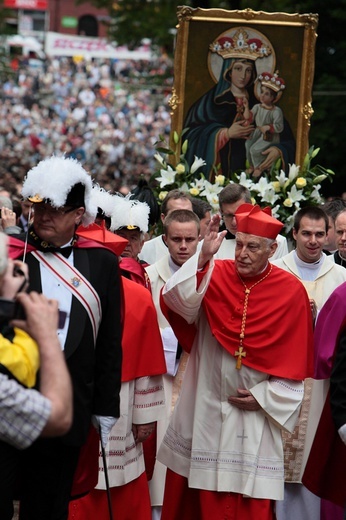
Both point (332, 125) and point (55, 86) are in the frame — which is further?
point (55, 86)

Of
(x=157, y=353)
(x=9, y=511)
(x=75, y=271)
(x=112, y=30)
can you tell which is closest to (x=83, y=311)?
(x=75, y=271)

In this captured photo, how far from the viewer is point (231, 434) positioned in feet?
23.7

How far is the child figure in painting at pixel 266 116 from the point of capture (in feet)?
43.0

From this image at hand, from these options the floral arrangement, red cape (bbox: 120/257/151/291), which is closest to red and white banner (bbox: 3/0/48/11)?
the floral arrangement

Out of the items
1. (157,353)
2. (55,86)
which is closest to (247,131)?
(157,353)

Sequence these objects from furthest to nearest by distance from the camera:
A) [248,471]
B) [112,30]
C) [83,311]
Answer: [112,30] → [248,471] → [83,311]

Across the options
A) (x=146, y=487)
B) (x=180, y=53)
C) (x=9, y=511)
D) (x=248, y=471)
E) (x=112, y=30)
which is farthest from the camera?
(x=112, y=30)

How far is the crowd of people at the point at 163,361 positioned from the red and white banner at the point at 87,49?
130 feet

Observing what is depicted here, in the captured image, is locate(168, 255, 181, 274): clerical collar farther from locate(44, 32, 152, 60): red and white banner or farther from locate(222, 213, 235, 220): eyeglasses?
locate(44, 32, 152, 60): red and white banner

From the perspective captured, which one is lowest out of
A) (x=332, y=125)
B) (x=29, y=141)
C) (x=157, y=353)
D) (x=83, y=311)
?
(x=29, y=141)

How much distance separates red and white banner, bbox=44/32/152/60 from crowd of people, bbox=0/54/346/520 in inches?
1561

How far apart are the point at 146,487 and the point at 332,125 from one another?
17682 millimetres

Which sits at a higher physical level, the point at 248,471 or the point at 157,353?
the point at 157,353

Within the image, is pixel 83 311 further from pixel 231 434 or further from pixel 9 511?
pixel 231 434
